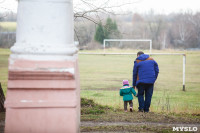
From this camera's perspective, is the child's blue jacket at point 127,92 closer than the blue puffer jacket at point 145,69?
No

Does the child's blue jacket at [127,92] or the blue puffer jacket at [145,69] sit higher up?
the blue puffer jacket at [145,69]

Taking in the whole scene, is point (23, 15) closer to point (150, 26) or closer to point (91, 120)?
point (91, 120)

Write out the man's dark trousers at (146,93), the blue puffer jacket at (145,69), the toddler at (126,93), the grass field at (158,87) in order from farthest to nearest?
the grass field at (158,87)
the toddler at (126,93)
the man's dark trousers at (146,93)
the blue puffer jacket at (145,69)

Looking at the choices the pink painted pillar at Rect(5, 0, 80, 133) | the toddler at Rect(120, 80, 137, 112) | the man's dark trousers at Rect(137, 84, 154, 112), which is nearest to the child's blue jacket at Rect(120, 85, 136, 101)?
the toddler at Rect(120, 80, 137, 112)

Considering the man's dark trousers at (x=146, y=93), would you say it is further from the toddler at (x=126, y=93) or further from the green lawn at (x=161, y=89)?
the green lawn at (x=161, y=89)

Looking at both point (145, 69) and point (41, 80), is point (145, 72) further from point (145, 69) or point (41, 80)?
point (41, 80)

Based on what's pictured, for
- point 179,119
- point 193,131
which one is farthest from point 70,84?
point 179,119

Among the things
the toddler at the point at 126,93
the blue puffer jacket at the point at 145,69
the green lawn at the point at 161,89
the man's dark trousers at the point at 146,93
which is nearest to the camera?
the blue puffer jacket at the point at 145,69

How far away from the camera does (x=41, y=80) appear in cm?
286

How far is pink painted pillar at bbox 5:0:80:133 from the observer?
9.39 feet

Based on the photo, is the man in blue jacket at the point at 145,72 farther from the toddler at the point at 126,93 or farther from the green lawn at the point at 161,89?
the green lawn at the point at 161,89

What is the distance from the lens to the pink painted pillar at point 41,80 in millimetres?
2863

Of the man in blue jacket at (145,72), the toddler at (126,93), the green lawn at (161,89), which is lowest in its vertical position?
the green lawn at (161,89)

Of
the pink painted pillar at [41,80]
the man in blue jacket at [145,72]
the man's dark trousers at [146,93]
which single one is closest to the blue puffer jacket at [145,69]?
the man in blue jacket at [145,72]
